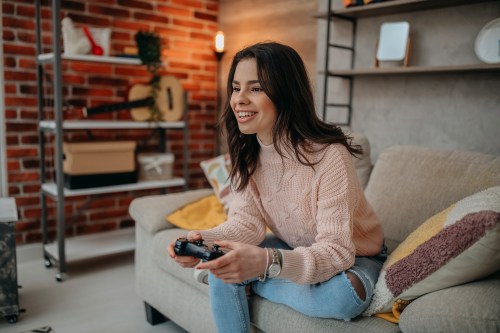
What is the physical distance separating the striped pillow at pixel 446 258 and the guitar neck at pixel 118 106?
198 centimetres

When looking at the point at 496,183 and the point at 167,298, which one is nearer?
the point at 496,183

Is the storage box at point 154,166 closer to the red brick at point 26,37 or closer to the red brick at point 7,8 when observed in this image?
the red brick at point 26,37

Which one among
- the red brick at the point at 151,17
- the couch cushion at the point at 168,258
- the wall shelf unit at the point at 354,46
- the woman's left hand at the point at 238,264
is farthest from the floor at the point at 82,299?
the red brick at the point at 151,17

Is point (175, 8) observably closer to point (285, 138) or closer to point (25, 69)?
point (25, 69)

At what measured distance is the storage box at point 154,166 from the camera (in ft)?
9.82

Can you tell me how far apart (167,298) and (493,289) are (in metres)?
1.25

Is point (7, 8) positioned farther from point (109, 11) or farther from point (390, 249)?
point (390, 249)

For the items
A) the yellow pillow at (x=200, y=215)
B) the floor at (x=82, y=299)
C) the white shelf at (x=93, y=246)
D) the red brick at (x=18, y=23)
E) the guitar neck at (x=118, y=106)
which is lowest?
the floor at (x=82, y=299)

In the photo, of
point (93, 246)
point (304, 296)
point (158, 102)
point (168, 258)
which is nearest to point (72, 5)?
point (158, 102)

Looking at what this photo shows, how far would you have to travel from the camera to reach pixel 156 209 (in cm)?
212

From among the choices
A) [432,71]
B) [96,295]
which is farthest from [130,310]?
[432,71]

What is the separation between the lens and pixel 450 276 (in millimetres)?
1180

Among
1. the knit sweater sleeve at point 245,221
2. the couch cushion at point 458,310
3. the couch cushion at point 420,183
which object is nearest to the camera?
the couch cushion at point 458,310

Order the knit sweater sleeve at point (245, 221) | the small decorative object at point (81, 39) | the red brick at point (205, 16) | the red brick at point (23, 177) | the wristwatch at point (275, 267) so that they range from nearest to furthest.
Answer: the wristwatch at point (275, 267) < the knit sweater sleeve at point (245, 221) < the small decorative object at point (81, 39) < the red brick at point (23, 177) < the red brick at point (205, 16)
